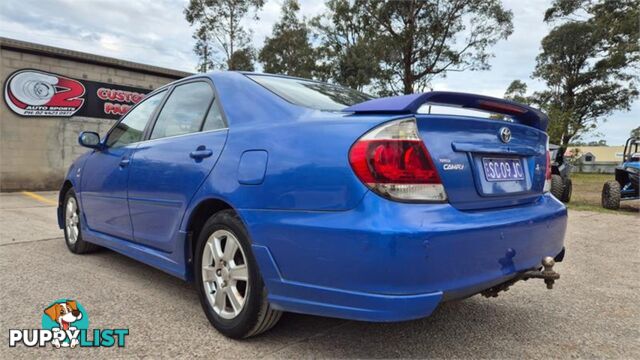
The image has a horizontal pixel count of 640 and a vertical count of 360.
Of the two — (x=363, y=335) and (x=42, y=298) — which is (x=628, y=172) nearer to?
(x=363, y=335)

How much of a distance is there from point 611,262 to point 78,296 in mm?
4804

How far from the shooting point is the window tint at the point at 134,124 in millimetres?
3492

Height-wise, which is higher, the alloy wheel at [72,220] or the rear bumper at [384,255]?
the rear bumper at [384,255]

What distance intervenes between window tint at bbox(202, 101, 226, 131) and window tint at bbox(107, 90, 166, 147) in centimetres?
88

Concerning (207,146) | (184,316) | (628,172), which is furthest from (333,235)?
(628,172)

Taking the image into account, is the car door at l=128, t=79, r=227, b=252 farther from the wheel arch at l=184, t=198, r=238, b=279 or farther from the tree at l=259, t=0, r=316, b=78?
the tree at l=259, t=0, r=316, b=78

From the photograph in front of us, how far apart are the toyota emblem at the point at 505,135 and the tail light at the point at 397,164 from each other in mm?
570

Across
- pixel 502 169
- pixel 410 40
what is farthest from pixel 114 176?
pixel 410 40

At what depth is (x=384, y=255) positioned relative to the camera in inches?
66.8

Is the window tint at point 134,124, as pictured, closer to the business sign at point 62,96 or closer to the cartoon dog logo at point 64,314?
the cartoon dog logo at point 64,314

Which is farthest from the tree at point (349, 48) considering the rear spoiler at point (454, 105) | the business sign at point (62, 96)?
the rear spoiler at point (454, 105)

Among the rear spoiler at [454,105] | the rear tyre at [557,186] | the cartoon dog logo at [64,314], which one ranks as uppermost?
the rear spoiler at [454,105]

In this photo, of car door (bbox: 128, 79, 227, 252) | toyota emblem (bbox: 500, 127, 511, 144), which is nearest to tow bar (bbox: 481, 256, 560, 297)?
toyota emblem (bbox: 500, 127, 511, 144)

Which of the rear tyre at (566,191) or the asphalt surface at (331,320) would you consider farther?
the rear tyre at (566,191)
